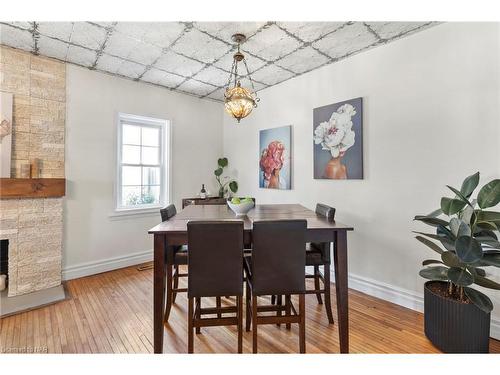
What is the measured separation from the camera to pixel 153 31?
250cm

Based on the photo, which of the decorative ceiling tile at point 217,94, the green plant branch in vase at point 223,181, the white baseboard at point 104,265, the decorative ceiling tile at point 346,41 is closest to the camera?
the decorative ceiling tile at point 346,41

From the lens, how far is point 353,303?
2.64 metres

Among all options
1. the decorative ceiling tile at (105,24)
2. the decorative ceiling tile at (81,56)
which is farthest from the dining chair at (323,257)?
the decorative ceiling tile at (81,56)

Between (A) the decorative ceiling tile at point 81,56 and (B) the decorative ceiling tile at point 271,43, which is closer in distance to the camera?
(B) the decorative ceiling tile at point 271,43

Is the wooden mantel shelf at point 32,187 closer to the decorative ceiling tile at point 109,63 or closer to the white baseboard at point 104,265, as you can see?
the white baseboard at point 104,265

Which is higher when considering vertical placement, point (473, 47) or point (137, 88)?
point (137, 88)

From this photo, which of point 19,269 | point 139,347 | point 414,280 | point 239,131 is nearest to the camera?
point 139,347

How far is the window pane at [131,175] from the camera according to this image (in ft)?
12.5

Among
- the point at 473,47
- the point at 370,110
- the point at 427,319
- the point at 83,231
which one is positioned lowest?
the point at 427,319

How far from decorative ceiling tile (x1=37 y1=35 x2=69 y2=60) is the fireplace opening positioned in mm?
2244

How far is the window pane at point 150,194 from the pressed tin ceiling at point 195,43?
67.3 inches

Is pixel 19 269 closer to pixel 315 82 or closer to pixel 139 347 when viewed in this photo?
pixel 139 347
